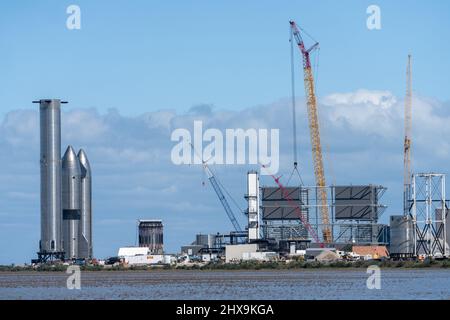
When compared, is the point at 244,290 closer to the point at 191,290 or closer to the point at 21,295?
the point at 191,290

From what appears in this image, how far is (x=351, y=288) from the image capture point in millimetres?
109938
